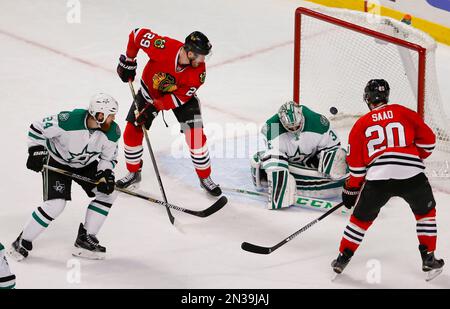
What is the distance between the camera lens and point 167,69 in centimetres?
580

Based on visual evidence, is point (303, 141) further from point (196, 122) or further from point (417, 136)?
point (417, 136)

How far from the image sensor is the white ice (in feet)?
17.1

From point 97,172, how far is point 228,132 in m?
1.73

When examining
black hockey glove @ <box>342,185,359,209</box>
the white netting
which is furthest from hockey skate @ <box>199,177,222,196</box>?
black hockey glove @ <box>342,185,359,209</box>

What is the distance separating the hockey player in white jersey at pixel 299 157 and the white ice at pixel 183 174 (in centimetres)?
15

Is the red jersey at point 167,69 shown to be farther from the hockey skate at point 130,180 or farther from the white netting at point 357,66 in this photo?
the white netting at point 357,66

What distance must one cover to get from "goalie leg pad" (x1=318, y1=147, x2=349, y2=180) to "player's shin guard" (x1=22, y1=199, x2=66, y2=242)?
4.68 ft

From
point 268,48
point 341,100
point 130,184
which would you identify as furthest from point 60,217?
point 268,48

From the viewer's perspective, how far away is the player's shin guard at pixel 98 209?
5266 millimetres

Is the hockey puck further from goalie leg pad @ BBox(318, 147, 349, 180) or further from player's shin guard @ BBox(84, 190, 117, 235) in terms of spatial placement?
player's shin guard @ BBox(84, 190, 117, 235)

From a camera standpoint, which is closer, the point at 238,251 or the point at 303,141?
the point at 238,251

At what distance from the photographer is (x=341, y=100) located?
679 centimetres

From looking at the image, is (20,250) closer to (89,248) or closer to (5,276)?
(89,248)

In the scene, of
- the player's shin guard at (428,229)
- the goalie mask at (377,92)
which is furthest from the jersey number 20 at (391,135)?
the player's shin guard at (428,229)
